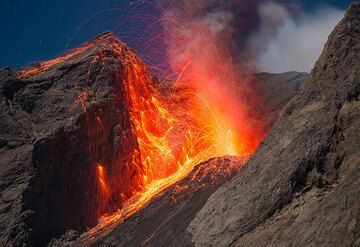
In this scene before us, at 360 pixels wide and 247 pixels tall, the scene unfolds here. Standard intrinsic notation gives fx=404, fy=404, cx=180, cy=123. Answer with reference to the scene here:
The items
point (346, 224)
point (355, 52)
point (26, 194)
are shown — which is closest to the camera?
point (346, 224)

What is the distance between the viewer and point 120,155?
18312 mm

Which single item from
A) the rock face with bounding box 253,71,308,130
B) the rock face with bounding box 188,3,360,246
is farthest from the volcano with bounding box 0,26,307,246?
the rock face with bounding box 253,71,308,130

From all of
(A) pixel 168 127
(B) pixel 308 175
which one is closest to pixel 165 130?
(A) pixel 168 127

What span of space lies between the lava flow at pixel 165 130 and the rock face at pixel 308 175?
625 cm

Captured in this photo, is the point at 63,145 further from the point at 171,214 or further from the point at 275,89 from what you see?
the point at 275,89

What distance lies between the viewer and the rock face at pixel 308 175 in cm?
727

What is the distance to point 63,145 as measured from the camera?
54.3ft

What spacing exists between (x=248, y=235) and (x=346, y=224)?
3.02m

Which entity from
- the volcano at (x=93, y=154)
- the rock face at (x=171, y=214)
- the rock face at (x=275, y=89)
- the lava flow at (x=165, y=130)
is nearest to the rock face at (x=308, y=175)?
the rock face at (x=171, y=214)

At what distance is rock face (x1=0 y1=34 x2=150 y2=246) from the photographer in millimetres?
15227

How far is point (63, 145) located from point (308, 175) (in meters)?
10.7

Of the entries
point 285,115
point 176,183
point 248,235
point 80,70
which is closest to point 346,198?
point 248,235

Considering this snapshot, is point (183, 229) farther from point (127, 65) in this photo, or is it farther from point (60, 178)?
point (127, 65)

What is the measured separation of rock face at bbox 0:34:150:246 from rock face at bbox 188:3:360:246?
6.46 metres
